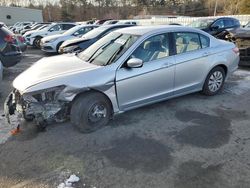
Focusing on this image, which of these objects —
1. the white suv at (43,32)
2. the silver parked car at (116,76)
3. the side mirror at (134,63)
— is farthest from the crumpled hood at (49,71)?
the white suv at (43,32)

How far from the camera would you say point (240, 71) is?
24.7ft

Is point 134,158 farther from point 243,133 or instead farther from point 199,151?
point 243,133

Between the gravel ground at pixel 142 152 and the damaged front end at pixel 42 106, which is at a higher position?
the damaged front end at pixel 42 106

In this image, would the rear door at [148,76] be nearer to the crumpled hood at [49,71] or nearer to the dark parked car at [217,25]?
the crumpled hood at [49,71]

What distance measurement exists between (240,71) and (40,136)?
20.5ft

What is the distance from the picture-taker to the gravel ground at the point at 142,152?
9.48ft

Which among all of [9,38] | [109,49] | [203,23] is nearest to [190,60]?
[109,49]

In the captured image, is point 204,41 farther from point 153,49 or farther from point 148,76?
point 148,76

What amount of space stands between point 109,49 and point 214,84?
8.33ft

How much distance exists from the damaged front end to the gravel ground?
1.18 feet

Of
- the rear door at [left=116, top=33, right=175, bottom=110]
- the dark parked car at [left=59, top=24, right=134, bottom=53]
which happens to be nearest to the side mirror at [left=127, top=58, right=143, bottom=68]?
the rear door at [left=116, top=33, right=175, bottom=110]

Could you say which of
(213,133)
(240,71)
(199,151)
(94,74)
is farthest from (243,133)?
(240,71)

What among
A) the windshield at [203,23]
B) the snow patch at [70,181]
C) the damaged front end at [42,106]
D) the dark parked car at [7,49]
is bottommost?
the snow patch at [70,181]

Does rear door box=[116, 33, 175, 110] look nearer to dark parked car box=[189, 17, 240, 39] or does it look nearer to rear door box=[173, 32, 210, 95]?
rear door box=[173, 32, 210, 95]
